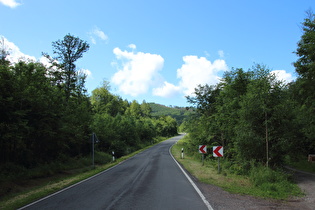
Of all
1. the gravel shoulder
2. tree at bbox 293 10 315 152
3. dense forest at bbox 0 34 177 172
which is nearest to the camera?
the gravel shoulder

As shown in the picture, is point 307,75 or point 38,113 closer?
point 38,113

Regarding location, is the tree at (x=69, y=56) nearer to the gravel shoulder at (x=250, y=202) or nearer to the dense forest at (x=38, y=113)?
the dense forest at (x=38, y=113)

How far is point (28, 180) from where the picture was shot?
46.0 feet

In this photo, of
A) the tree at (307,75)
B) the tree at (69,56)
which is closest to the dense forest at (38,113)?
the tree at (69,56)

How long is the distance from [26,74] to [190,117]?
15.2m

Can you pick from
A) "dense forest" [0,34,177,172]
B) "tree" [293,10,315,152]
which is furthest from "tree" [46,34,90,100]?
"tree" [293,10,315,152]

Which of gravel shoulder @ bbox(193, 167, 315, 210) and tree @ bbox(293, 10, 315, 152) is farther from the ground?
tree @ bbox(293, 10, 315, 152)

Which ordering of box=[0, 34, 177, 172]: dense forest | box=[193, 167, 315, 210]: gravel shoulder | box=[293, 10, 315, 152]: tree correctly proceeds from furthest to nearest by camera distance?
box=[293, 10, 315, 152]: tree < box=[0, 34, 177, 172]: dense forest < box=[193, 167, 315, 210]: gravel shoulder

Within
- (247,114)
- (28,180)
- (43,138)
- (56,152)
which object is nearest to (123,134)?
(56,152)

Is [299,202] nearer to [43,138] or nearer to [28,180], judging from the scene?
[28,180]

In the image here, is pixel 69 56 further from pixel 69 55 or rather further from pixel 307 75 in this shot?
pixel 307 75

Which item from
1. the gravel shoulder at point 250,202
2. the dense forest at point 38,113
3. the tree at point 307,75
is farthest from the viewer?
the tree at point 307,75

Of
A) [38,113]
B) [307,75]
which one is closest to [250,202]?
[38,113]

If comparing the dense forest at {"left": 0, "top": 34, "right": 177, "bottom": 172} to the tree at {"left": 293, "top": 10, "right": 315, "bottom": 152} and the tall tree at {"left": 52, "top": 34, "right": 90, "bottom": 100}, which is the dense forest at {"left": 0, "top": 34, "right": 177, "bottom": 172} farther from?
the tree at {"left": 293, "top": 10, "right": 315, "bottom": 152}
